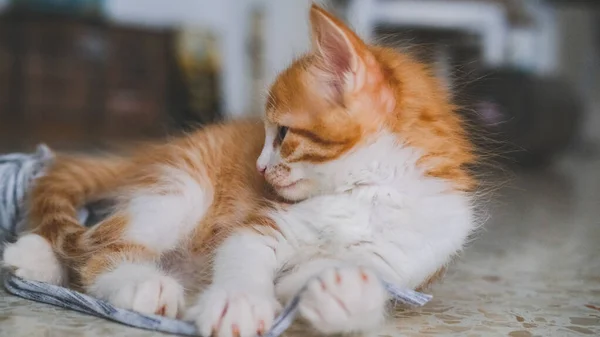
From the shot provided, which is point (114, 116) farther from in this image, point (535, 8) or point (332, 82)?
point (332, 82)

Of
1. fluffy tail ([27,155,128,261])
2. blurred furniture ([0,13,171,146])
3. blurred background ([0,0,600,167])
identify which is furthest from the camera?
blurred furniture ([0,13,171,146])

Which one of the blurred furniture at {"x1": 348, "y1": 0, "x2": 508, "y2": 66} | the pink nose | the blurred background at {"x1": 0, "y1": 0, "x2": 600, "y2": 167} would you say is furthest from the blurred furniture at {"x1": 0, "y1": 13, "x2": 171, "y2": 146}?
the pink nose

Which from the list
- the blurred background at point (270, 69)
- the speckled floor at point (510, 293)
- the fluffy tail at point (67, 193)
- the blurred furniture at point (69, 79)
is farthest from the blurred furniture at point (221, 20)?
the fluffy tail at point (67, 193)

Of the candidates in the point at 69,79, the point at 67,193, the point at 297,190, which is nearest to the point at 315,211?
the point at 297,190

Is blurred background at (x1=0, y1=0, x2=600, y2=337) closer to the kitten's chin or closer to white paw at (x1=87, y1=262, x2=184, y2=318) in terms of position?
the kitten's chin

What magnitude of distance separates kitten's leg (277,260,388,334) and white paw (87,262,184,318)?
229mm

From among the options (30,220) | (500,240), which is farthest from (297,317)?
(500,240)

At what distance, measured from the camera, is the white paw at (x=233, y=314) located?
3.05 ft

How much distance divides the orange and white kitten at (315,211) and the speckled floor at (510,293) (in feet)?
0.24

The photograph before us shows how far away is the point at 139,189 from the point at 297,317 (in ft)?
1.58

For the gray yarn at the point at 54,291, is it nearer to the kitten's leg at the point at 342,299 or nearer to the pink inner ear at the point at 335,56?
the kitten's leg at the point at 342,299

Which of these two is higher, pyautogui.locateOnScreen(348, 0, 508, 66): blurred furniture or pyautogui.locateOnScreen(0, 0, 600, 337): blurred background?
pyautogui.locateOnScreen(348, 0, 508, 66): blurred furniture

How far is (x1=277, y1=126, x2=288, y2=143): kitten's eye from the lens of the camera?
48.6 inches

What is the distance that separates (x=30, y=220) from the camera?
1.39 metres
